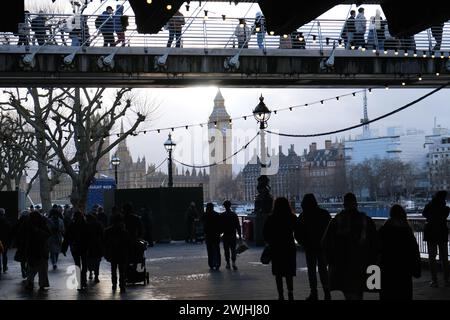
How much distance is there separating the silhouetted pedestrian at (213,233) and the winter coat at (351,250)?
903cm

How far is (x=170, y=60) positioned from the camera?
22.2 meters

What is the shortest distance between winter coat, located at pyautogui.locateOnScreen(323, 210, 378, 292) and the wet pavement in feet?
8.76

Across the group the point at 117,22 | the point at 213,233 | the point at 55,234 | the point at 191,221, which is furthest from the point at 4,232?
the point at 191,221

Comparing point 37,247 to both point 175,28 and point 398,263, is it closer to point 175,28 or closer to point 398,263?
point 398,263

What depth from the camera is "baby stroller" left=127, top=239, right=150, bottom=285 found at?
52.7ft

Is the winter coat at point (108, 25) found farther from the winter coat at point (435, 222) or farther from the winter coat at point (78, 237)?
the winter coat at point (435, 222)

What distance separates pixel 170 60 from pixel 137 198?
1330 centimetres

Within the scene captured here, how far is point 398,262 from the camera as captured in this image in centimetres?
981

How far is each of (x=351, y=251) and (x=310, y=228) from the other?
2.34 meters

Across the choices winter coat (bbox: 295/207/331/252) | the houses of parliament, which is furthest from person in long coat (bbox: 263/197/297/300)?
the houses of parliament

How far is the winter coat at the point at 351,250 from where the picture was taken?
1045cm
